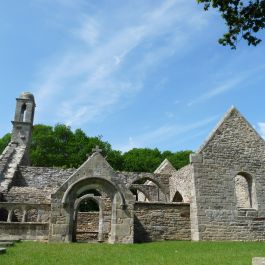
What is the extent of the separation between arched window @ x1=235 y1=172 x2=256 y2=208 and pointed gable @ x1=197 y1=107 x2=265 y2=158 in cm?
123

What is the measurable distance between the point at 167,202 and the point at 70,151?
2804cm

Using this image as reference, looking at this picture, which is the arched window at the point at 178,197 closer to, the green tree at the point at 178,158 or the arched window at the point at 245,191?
the arched window at the point at 245,191

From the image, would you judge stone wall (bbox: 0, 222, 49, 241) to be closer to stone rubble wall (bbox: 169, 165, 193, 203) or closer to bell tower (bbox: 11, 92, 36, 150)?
stone rubble wall (bbox: 169, 165, 193, 203)

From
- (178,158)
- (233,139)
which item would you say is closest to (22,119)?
(233,139)

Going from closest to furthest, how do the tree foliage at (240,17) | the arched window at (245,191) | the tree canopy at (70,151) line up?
the tree foliage at (240,17) < the arched window at (245,191) < the tree canopy at (70,151)

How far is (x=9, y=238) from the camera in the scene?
39.6 ft

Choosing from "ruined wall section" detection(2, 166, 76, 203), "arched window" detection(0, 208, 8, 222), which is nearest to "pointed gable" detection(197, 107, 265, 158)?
"ruined wall section" detection(2, 166, 76, 203)

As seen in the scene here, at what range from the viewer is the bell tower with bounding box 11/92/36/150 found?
24922 millimetres

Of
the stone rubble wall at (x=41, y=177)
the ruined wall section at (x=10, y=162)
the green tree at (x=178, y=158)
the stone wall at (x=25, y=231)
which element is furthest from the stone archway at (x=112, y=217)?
the green tree at (x=178, y=158)

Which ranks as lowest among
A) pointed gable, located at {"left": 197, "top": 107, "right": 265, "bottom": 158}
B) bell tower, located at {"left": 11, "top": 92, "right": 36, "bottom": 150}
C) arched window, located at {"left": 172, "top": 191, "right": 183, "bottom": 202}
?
arched window, located at {"left": 172, "top": 191, "right": 183, "bottom": 202}

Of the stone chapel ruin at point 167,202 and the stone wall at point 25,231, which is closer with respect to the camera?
the stone wall at point 25,231

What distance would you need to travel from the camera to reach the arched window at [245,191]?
53.7 ft

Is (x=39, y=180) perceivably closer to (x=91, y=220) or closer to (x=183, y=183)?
(x=91, y=220)

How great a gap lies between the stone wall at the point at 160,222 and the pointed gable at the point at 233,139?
313 cm
